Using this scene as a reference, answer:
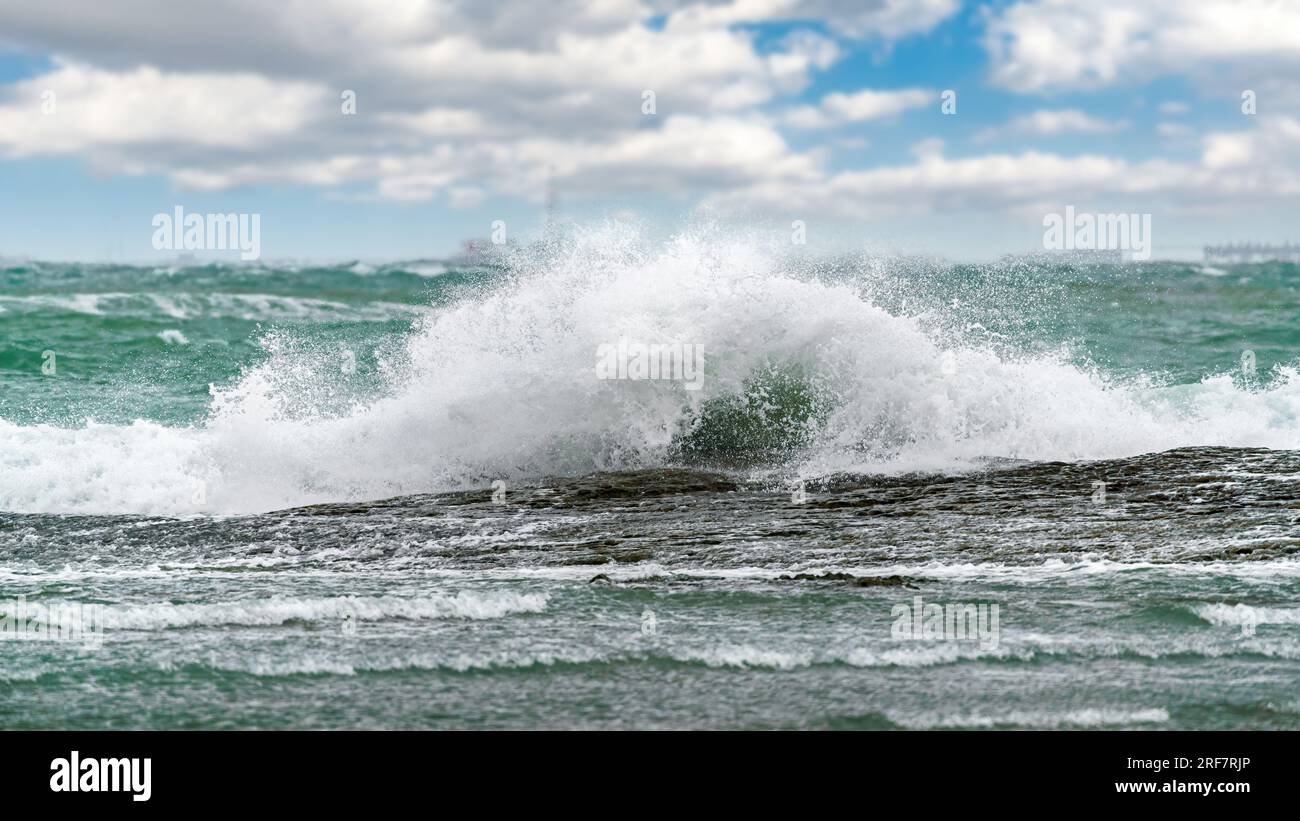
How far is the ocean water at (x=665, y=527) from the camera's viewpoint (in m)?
5.66

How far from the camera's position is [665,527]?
9445mm

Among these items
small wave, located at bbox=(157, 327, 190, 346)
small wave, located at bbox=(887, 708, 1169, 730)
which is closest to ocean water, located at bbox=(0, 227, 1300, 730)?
small wave, located at bbox=(887, 708, 1169, 730)

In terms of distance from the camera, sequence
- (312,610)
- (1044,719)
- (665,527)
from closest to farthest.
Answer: (1044,719), (312,610), (665,527)

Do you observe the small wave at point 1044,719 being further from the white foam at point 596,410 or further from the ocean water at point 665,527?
the white foam at point 596,410

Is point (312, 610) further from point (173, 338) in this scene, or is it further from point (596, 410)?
point (173, 338)

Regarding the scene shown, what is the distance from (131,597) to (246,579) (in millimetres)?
727

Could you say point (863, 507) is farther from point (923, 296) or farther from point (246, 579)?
point (923, 296)

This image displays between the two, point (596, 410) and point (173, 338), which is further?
point (173, 338)

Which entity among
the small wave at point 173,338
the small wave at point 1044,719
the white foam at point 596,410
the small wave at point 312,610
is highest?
the small wave at point 173,338

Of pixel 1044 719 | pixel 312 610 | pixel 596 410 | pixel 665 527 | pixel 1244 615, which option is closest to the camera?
pixel 1044 719

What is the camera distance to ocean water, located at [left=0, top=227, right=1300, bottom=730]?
5660 millimetres

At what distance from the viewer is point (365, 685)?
5742 millimetres

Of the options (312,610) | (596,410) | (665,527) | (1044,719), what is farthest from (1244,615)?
(596,410)

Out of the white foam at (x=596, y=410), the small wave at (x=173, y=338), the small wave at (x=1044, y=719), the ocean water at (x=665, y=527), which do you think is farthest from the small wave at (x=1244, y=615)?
the small wave at (x=173, y=338)
